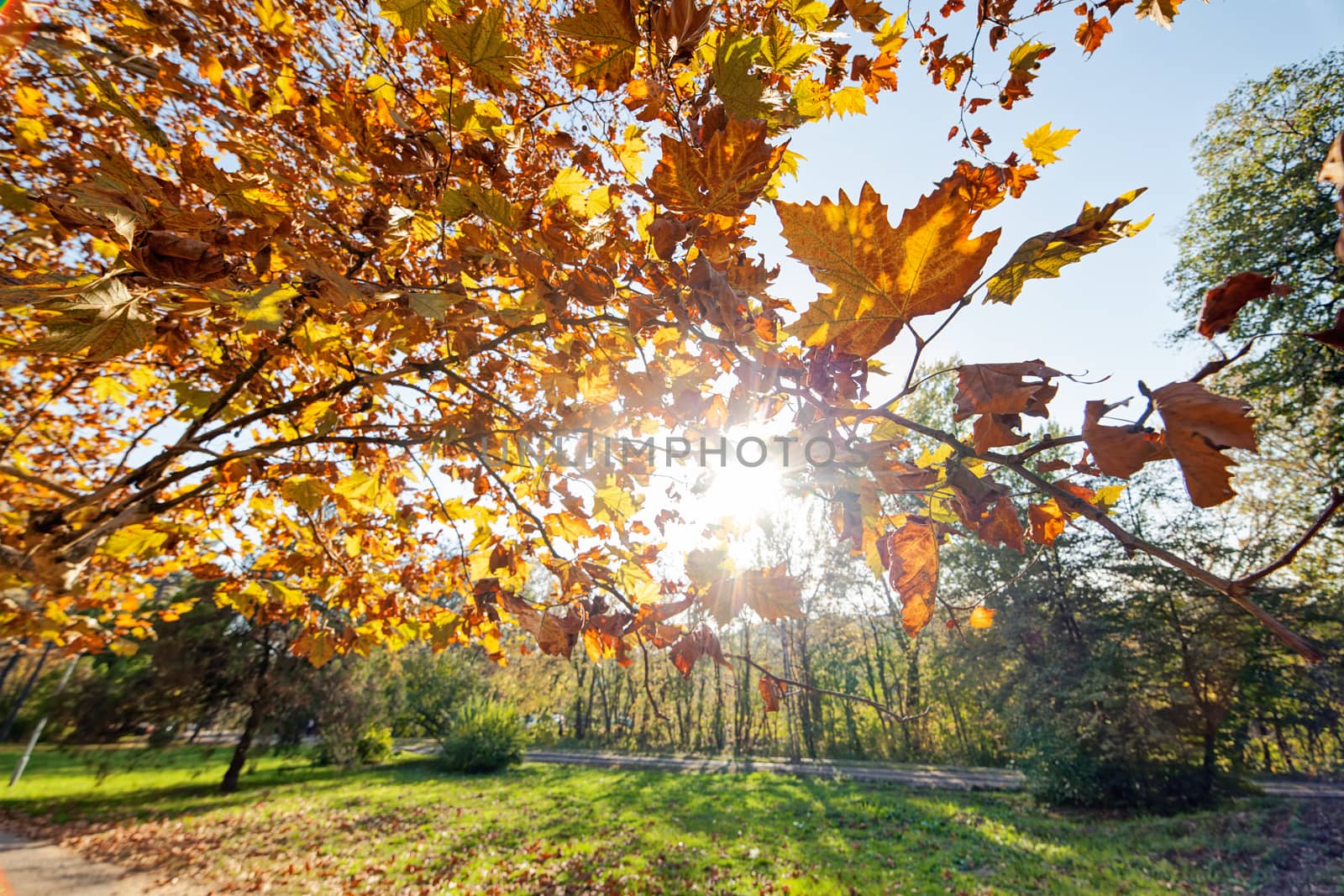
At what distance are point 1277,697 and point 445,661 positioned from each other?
25483 millimetres

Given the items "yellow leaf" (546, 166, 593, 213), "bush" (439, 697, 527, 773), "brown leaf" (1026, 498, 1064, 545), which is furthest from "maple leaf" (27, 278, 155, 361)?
"bush" (439, 697, 527, 773)

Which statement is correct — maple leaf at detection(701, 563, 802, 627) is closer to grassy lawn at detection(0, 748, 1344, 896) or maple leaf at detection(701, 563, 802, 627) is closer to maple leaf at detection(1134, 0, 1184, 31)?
maple leaf at detection(1134, 0, 1184, 31)

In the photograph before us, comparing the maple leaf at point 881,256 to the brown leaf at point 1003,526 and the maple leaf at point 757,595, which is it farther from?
the maple leaf at point 757,595

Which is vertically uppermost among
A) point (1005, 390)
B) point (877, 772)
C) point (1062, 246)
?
point (1062, 246)

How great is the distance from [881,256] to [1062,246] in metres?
0.25

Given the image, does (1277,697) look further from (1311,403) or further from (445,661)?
(445,661)

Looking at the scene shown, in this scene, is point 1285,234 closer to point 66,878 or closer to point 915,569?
point 915,569

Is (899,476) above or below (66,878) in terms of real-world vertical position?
above

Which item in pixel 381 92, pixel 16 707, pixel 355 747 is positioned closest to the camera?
pixel 381 92

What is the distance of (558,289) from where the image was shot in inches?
47.8

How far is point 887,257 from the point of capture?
0.68m

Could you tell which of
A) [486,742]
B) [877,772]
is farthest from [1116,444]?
[486,742]

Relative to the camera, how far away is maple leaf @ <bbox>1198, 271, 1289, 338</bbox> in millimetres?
513

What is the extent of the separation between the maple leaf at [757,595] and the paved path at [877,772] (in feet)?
50.8
